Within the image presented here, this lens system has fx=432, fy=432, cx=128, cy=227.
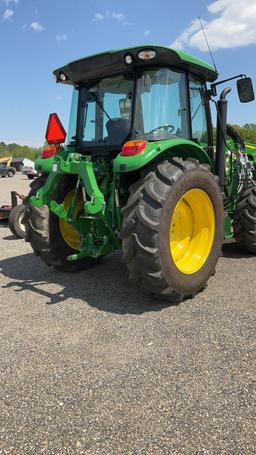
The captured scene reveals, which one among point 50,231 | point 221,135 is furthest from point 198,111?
point 50,231

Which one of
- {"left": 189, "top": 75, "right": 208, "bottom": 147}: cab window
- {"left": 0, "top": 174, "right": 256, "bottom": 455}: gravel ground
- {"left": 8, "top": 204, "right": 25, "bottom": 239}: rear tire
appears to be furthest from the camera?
{"left": 8, "top": 204, "right": 25, "bottom": 239}: rear tire

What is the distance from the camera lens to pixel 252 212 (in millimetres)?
5766

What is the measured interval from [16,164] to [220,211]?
5324 centimetres

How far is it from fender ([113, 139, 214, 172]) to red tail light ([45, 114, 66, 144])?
100cm

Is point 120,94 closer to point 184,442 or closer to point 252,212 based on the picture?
point 252,212

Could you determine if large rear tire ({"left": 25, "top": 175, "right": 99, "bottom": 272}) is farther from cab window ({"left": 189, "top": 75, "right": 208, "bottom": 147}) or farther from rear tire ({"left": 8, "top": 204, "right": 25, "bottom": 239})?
rear tire ({"left": 8, "top": 204, "right": 25, "bottom": 239})

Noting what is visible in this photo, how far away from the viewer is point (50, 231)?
5.09 meters

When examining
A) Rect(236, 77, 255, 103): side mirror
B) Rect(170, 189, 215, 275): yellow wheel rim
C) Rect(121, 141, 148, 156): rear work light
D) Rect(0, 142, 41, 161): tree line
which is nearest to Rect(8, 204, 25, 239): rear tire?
Rect(170, 189, 215, 275): yellow wheel rim

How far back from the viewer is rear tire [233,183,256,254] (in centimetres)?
577

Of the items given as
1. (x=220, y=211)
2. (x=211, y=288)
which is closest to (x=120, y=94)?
(x=220, y=211)

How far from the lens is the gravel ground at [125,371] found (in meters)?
2.32

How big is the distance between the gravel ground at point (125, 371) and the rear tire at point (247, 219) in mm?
1152

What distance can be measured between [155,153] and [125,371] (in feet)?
6.36

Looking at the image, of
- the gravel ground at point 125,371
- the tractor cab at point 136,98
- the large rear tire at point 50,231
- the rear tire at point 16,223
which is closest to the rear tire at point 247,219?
the tractor cab at point 136,98
